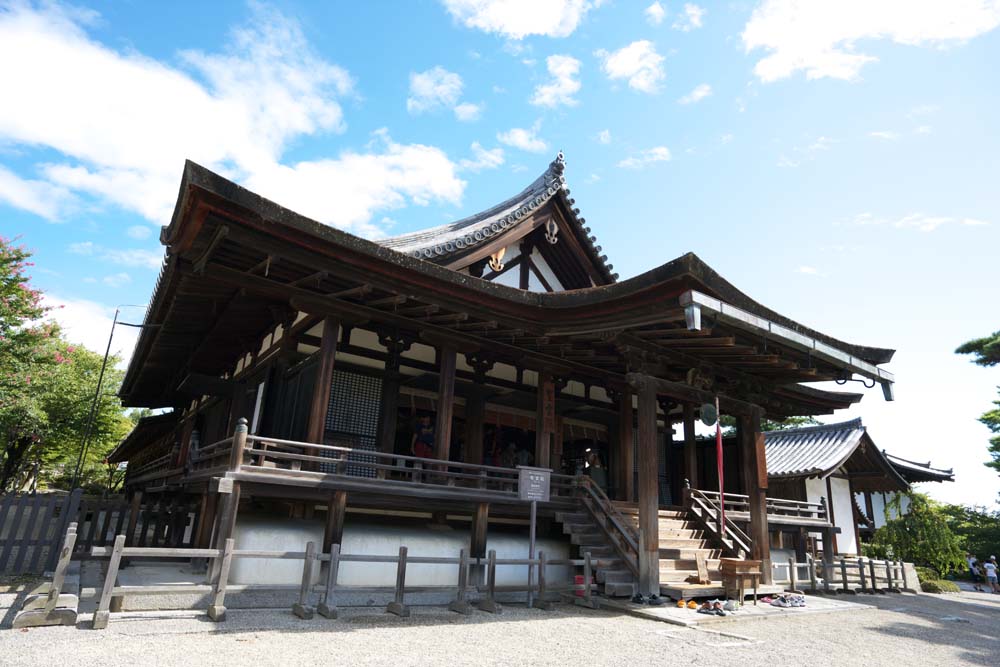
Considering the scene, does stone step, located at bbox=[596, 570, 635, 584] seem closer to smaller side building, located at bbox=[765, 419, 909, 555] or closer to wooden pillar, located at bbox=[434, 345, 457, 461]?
wooden pillar, located at bbox=[434, 345, 457, 461]

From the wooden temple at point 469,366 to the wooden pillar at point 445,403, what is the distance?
4cm

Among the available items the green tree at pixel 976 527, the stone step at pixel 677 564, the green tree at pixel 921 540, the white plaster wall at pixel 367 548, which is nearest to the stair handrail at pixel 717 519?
the stone step at pixel 677 564

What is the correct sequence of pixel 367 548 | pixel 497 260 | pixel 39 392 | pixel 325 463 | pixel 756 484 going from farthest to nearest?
1. pixel 39 392
2. pixel 497 260
3. pixel 756 484
4. pixel 325 463
5. pixel 367 548

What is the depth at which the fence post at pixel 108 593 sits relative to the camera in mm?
6871

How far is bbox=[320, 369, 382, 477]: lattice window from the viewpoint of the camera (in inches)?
481

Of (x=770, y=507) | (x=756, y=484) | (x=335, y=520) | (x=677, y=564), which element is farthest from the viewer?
(x=770, y=507)

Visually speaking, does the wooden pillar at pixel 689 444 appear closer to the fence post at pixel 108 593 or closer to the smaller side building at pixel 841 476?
the smaller side building at pixel 841 476

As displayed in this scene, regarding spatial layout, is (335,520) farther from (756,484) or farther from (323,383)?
(756,484)

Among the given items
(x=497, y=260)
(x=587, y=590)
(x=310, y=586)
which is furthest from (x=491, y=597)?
(x=497, y=260)

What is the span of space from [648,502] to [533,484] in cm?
244

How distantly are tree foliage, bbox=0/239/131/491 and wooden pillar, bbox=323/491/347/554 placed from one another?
61.3 feet

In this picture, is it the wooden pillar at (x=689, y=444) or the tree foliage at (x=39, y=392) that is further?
the tree foliage at (x=39, y=392)

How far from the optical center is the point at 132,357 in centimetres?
1761

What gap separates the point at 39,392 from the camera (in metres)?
26.0
